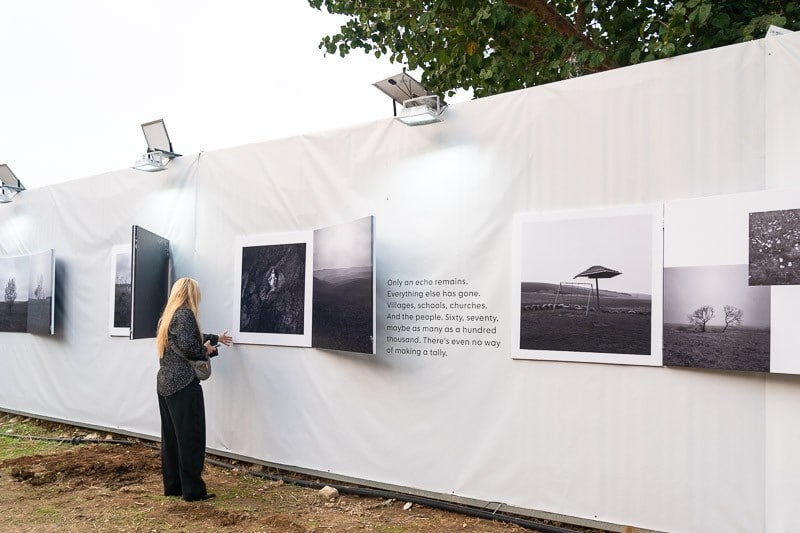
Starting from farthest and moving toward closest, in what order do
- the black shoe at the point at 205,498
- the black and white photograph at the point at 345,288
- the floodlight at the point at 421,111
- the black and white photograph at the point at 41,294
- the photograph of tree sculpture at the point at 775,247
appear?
the black and white photograph at the point at 41,294, the black shoe at the point at 205,498, the black and white photograph at the point at 345,288, the floodlight at the point at 421,111, the photograph of tree sculpture at the point at 775,247

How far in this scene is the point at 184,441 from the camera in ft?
16.3

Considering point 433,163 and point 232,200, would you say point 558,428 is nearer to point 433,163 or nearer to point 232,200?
point 433,163

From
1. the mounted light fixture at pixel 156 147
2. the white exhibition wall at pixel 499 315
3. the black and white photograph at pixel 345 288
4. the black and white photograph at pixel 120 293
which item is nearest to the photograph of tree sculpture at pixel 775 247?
Answer: the white exhibition wall at pixel 499 315

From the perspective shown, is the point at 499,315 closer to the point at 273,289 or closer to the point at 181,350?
the point at 273,289

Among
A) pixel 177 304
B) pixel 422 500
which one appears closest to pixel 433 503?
pixel 422 500

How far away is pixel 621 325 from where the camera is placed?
13.5 ft

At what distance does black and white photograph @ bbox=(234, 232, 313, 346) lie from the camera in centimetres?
573

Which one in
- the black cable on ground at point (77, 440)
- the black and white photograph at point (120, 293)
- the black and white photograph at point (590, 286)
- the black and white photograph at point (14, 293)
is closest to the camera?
the black and white photograph at point (590, 286)

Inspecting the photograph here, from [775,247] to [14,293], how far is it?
9123 mm

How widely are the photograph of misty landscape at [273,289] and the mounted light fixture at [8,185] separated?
16.1ft

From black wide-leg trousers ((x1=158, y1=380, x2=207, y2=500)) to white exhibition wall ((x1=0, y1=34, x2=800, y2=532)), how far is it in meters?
0.91

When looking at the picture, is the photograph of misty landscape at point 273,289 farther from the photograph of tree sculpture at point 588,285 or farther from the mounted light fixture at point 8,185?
the mounted light fixture at point 8,185

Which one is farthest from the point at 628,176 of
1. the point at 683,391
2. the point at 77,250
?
the point at 77,250

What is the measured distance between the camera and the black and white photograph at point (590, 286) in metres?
4.04
